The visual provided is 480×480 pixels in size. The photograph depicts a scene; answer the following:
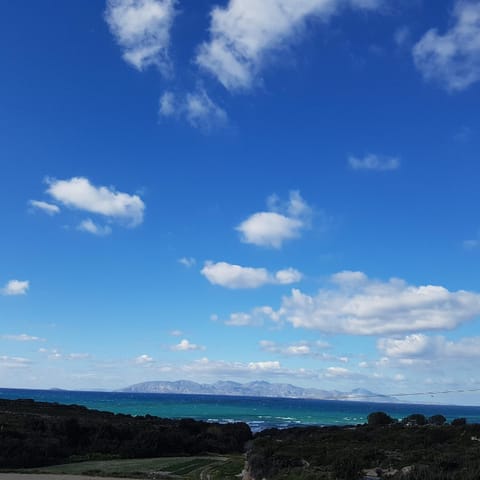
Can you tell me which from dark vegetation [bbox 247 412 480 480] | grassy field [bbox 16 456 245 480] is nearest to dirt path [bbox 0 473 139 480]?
grassy field [bbox 16 456 245 480]

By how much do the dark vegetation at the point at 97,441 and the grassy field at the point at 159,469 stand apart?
7.89ft

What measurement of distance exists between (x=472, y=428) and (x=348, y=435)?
651 cm

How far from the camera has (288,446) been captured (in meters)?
30.9

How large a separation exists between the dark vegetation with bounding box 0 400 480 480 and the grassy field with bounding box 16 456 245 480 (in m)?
1.27

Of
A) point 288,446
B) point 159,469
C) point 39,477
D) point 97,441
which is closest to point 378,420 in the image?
point 288,446

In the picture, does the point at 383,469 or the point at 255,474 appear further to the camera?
the point at 255,474

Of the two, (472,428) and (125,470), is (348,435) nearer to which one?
(472,428)

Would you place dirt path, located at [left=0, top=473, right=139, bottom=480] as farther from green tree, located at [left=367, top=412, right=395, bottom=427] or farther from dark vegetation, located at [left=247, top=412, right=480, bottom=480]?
green tree, located at [left=367, top=412, right=395, bottom=427]

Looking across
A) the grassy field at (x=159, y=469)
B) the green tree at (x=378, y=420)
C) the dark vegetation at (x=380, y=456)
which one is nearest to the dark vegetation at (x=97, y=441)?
the grassy field at (x=159, y=469)

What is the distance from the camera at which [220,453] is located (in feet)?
146

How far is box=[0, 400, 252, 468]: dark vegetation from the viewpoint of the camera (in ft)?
116

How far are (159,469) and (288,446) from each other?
6608 mm

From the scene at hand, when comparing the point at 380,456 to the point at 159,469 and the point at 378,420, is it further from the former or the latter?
the point at 378,420

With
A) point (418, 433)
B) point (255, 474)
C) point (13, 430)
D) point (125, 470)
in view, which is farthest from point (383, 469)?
point (13, 430)
